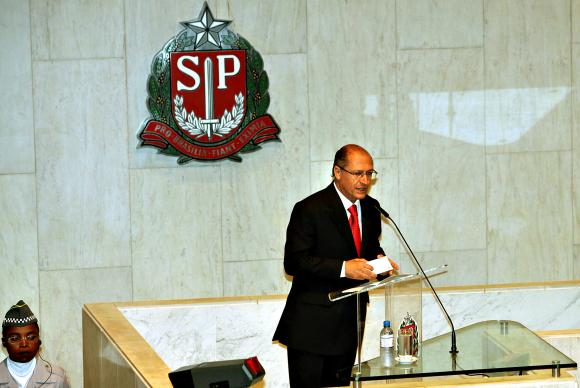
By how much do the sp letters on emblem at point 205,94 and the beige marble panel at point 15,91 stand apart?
79 centimetres

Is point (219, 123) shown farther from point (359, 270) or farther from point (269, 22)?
point (359, 270)

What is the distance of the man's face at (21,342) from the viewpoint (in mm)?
5547

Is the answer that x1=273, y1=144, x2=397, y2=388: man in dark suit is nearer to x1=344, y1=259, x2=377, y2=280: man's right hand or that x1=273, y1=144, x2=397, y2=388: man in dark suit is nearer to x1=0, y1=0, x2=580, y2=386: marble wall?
x1=344, y1=259, x2=377, y2=280: man's right hand

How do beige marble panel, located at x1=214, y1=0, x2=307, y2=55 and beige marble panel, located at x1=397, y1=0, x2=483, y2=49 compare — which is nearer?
beige marble panel, located at x1=214, y1=0, x2=307, y2=55

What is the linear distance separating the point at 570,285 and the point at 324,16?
2.48m

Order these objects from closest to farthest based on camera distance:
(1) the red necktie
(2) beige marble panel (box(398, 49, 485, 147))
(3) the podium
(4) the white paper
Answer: (3) the podium < (4) the white paper < (1) the red necktie < (2) beige marble panel (box(398, 49, 485, 147))

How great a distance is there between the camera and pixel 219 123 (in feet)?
24.2

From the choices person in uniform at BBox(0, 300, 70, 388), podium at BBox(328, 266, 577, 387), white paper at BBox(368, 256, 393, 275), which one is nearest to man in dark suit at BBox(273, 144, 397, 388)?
white paper at BBox(368, 256, 393, 275)

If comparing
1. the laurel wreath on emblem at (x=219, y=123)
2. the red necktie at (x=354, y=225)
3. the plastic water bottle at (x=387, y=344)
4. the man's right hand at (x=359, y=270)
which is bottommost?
the plastic water bottle at (x=387, y=344)

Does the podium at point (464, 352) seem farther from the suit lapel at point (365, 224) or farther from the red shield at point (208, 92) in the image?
the red shield at point (208, 92)

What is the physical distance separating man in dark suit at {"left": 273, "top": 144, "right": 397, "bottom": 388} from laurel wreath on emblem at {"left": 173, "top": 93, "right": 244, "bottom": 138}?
185 centimetres

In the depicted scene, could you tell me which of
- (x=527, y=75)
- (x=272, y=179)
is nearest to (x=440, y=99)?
(x=527, y=75)

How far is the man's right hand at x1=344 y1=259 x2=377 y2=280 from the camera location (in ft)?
17.2

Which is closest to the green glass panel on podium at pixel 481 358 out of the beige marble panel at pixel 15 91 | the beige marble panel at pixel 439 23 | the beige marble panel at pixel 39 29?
the beige marble panel at pixel 439 23
